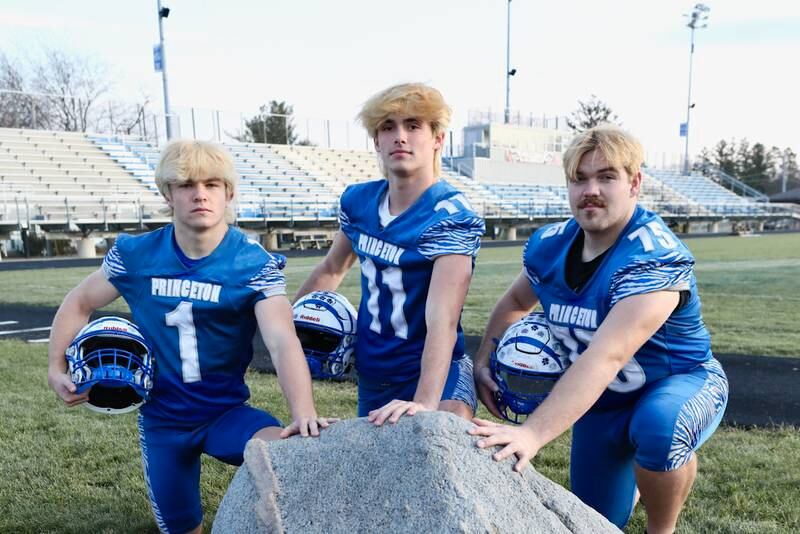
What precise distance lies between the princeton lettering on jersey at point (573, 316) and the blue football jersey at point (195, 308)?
42.9 inches

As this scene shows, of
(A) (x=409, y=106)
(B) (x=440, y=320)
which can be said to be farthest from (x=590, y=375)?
(A) (x=409, y=106)

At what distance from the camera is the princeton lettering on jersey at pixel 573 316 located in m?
2.58

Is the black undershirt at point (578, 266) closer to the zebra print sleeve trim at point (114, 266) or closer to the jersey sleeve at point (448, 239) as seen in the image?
the jersey sleeve at point (448, 239)

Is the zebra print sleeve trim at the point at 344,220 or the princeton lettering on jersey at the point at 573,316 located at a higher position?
the zebra print sleeve trim at the point at 344,220

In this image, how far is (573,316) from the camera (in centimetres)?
264

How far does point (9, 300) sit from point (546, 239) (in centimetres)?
1133

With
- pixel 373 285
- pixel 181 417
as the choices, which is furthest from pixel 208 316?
pixel 373 285

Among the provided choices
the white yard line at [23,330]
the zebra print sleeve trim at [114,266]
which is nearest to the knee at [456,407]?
the zebra print sleeve trim at [114,266]

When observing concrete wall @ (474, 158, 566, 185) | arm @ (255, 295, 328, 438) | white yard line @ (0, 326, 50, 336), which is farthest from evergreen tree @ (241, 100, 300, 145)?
arm @ (255, 295, 328, 438)

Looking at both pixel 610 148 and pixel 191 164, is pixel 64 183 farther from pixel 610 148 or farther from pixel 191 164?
pixel 610 148

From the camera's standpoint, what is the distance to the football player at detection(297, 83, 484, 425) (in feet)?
8.54

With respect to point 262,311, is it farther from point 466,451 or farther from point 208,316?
point 466,451

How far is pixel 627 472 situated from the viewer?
298 cm

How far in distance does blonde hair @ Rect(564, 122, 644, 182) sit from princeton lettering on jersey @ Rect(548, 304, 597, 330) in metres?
0.50
